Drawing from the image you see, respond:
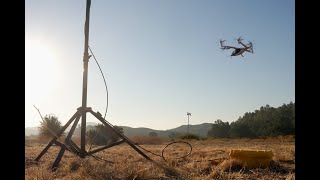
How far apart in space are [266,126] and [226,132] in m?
12.9

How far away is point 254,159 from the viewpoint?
307 inches

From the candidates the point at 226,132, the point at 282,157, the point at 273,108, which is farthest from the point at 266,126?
the point at 282,157

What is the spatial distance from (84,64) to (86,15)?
3.08 feet

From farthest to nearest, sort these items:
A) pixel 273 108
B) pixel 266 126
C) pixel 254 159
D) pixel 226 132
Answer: pixel 273 108 → pixel 226 132 → pixel 266 126 → pixel 254 159
